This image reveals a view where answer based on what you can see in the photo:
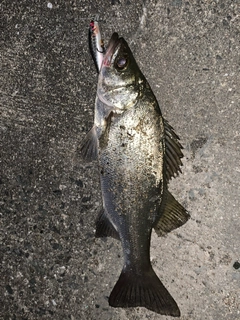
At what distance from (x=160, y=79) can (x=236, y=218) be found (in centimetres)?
108

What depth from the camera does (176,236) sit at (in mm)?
2902

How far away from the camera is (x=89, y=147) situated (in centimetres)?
263

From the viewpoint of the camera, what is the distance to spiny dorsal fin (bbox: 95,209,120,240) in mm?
2681

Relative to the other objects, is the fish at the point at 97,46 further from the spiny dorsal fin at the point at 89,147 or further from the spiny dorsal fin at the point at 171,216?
the spiny dorsal fin at the point at 171,216

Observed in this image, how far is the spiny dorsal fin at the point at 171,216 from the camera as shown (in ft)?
8.53

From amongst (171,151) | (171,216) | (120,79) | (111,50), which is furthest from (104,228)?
(111,50)

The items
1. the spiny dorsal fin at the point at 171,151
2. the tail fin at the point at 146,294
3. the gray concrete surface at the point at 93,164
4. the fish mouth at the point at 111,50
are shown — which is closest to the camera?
the fish mouth at the point at 111,50

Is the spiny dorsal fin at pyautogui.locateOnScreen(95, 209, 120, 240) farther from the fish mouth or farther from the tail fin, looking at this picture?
the fish mouth

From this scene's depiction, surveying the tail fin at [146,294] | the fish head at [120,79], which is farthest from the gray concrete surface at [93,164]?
the fish head at [120,79]

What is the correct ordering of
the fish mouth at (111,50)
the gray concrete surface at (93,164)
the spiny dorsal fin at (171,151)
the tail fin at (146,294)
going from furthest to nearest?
the gray concrete surface at (93,164)
the tail fin at (146,294)
the spiny dorsal fin at (171,151)
the fish mouth at (111,50)

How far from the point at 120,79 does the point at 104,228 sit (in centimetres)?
94

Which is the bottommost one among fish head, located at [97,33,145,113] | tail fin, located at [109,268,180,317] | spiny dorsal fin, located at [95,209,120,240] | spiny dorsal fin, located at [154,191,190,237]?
tail fin, located at [109,268,180,317]

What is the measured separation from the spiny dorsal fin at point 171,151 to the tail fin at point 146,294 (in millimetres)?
656

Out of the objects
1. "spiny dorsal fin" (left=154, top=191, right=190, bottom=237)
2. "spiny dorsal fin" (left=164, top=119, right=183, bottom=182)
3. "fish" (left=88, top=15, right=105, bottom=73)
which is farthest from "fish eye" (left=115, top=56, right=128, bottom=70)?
"spiny dorsal fin" (left=154, top=191, right=190, bottom=237)
